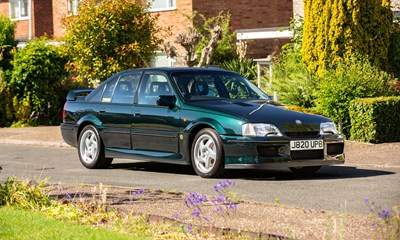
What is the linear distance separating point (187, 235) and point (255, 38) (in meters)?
22.5

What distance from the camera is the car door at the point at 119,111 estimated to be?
15859 mm

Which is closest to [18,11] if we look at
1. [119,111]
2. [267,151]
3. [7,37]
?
[7,37]

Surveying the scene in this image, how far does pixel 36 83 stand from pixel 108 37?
4386mm

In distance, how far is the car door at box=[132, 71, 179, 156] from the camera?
15.0m

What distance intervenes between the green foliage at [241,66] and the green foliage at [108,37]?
13.5ft

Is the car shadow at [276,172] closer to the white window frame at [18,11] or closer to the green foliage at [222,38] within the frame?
the green foliage at [222,38]

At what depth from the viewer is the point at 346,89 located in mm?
→ 20297

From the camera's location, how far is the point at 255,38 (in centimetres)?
3080

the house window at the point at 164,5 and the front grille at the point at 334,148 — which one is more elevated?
the house window at the point at 164,5

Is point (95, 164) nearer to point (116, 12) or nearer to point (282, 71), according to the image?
point (282, 71)

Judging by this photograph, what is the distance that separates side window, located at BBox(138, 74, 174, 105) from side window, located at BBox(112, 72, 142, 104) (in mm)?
200

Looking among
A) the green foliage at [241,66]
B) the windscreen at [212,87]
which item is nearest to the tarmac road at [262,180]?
the windscreen at [212,87]

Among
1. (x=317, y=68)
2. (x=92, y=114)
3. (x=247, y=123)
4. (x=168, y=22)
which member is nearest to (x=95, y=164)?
(x=92, y=114)

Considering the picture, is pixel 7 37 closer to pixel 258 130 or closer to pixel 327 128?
pixel 327 128
